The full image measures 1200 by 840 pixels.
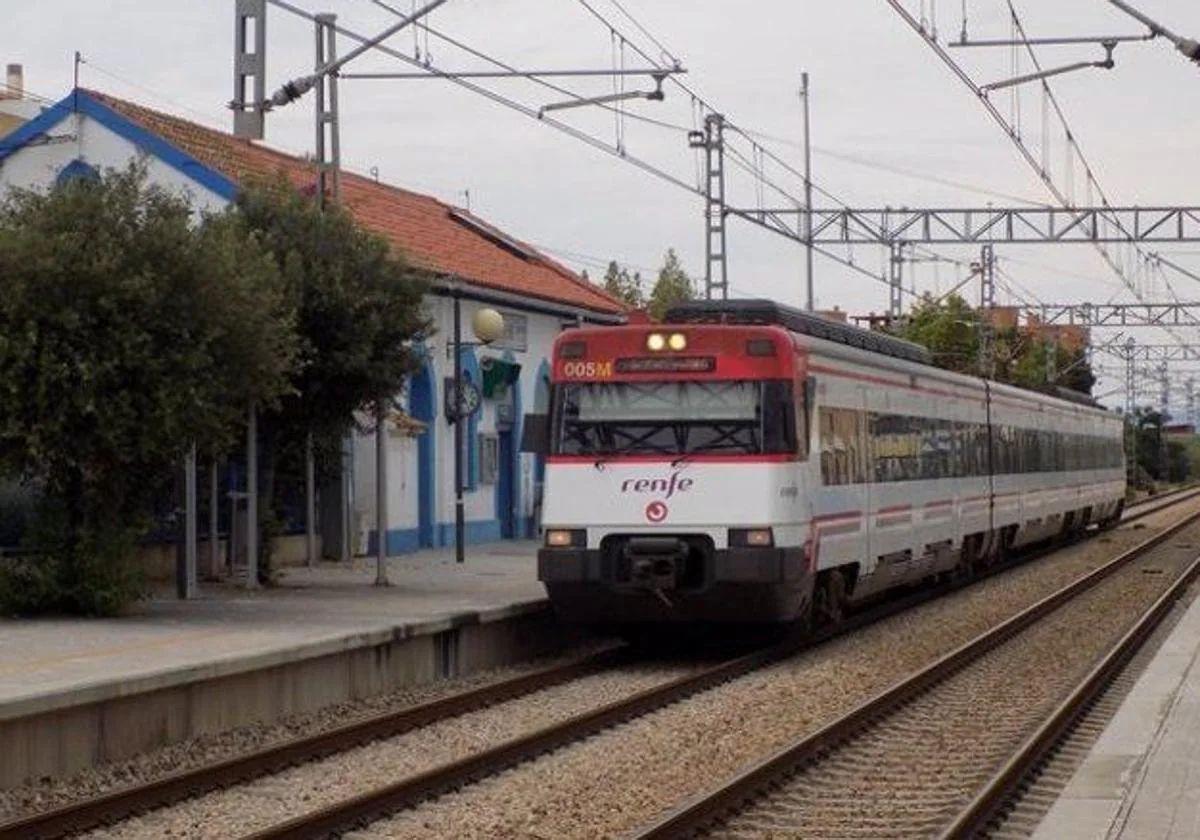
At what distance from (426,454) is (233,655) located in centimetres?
1727

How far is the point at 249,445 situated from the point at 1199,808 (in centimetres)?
1436

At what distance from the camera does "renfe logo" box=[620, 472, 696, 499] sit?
19.0 meters

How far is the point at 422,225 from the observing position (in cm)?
3712

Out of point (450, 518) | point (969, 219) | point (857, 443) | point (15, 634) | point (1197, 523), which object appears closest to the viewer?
point (15, 634)

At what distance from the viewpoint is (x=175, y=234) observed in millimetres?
18781

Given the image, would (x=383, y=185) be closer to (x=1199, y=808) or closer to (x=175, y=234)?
(x=175, y=234)

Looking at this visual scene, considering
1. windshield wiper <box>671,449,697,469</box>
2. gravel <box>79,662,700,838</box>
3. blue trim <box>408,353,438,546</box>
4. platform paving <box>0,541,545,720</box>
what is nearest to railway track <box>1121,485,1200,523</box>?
blue trim <box>408,353,438,546</box>

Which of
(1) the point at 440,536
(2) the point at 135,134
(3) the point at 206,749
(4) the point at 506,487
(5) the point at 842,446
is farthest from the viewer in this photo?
(4) the point at 506,487

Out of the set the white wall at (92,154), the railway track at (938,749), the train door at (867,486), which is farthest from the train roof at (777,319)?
the white wall at (92,154)

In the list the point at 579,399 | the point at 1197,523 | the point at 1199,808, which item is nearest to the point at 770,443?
the point at 579,399

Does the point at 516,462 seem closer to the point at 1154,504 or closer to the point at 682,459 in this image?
the point at 682,459

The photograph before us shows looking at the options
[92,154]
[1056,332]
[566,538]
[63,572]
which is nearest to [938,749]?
[566,538]

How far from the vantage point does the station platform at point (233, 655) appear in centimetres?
1327

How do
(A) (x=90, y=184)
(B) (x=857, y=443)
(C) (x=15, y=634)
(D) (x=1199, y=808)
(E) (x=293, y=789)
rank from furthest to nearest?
1. (B) (x=857, y=443)
2. (A) (x=90, y=184)
3. (C) (x=15, y=634)
4. (E) (x=293, y=789)
5. (D) (x=1199, y=808)
